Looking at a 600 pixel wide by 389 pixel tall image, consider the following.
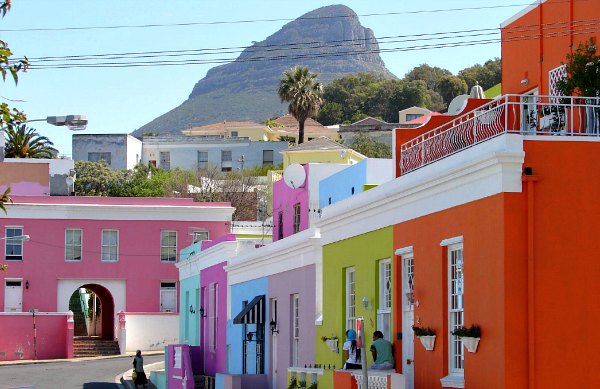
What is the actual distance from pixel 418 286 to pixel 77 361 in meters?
36.3

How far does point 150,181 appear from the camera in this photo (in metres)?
88.9

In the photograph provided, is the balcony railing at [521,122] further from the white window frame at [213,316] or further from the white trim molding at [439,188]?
the white window frame at [213,316]

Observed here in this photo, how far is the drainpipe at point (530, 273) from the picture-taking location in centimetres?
1477

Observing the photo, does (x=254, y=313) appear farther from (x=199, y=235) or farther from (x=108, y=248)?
(x=108, y=248)

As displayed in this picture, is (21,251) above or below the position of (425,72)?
below

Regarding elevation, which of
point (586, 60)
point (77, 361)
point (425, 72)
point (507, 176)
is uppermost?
point (425, 72)

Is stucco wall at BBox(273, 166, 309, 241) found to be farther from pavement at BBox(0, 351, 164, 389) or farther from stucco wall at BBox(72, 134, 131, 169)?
stucco wall at BBox(72, 134, 131, 169)

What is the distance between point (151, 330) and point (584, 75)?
129 feet

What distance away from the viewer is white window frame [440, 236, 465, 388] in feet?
54.2

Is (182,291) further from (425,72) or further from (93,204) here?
(425,72)

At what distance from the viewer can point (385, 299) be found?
64.3 ft

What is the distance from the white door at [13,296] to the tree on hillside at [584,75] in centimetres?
4134

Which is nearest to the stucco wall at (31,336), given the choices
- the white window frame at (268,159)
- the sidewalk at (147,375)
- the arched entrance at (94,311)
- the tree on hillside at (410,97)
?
the arched entrance at (94,311)

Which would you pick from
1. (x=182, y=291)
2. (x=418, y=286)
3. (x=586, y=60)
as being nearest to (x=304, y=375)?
(x=418, y=286)
